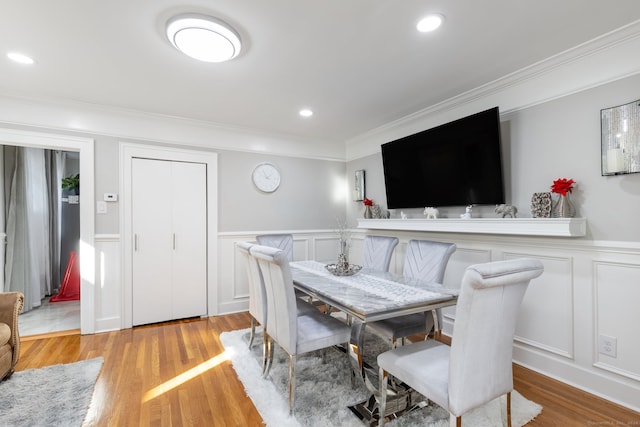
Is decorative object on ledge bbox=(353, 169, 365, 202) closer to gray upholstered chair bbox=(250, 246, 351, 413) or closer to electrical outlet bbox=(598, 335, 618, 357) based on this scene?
gray upholstered chair bbox=(250, 246, 351, 413)

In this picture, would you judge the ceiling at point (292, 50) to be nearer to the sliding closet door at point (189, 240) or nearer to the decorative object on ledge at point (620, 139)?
the decorative object on ledge at point (620, 139)

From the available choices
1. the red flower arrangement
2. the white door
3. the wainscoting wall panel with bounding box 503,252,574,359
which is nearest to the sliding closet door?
the white door

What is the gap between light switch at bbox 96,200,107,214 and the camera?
328cm

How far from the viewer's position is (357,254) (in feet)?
15.0

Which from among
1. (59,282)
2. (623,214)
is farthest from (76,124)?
(623,214)

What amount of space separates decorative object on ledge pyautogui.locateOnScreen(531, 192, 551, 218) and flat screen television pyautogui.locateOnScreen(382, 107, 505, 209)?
0.25 meters

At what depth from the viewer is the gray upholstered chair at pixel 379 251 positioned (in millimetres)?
3066

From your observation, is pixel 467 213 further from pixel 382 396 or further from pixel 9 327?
pixel 9 327

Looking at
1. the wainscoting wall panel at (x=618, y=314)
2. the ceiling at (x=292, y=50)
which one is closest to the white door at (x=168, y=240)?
the ceiling at (x=292, y=50)

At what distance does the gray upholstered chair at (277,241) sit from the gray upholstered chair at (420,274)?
4.82 feet

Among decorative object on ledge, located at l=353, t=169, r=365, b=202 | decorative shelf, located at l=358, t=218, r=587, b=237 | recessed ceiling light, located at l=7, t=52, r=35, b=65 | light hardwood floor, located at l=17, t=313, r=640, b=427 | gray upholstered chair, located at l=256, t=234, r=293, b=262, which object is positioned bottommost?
light hardwood floor, located at l=17, t=313, r=640, b=427

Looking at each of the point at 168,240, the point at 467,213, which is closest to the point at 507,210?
the point at 467,213

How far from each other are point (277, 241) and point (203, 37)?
7.45 ft

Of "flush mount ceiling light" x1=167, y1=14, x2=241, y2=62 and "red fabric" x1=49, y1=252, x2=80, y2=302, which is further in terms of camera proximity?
"red fabric" x1=49, y1=252, x2=80, y2=302
